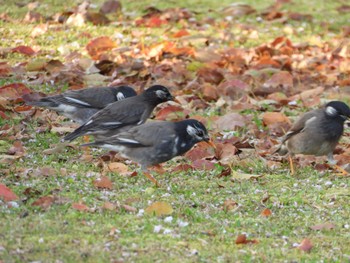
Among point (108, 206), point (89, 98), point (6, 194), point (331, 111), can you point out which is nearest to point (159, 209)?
point (108, 206)

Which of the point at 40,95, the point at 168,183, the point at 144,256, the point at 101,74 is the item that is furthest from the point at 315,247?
the point at 101,74

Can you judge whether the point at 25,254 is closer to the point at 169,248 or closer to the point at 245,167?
the point at 169,248

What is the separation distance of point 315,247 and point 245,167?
245 cm

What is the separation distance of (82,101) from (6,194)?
329 centimetres

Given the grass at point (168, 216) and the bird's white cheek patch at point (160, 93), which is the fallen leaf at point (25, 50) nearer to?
the grass at point (168, 216)

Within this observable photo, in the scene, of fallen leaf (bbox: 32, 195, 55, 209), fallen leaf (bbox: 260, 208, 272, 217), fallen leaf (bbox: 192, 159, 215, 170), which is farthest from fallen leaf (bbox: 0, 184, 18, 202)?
fallen leaf (bbox: 192, 159, 215, 170)

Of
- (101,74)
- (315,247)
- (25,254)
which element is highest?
(25,254)

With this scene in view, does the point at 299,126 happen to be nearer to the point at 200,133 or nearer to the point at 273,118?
the point at 273,118

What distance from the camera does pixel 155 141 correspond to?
8156mm

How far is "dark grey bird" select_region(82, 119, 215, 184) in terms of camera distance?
8133mm

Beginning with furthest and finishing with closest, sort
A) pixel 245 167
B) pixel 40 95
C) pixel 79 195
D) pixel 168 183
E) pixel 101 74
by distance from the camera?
1. pixel 101 74
2. pixel 40 95
3. pixel 245 167
4. pixel 168 183
5. pixel 79 195

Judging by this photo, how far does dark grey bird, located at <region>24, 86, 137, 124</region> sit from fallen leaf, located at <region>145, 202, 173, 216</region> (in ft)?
10.7


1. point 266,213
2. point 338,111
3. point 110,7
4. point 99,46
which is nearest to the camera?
point 266,213

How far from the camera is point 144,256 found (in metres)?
5.77
